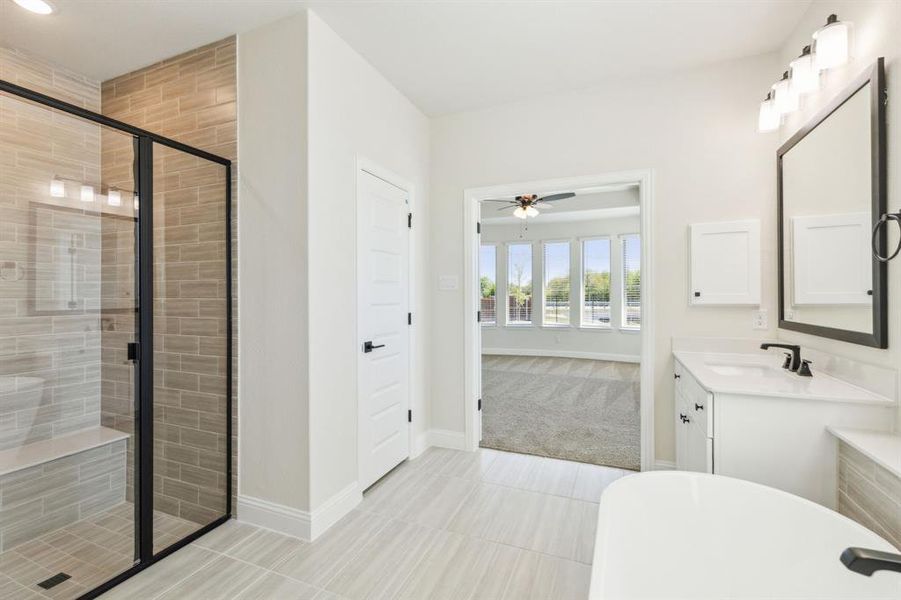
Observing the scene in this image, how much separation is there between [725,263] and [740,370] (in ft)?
2.47

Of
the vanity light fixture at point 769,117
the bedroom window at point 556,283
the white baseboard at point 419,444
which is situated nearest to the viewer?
the vanity light fixture at point 769,117

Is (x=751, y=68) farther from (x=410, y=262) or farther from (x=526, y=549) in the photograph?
(x=526, y=549)

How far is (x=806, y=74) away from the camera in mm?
1967

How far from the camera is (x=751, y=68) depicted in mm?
2664

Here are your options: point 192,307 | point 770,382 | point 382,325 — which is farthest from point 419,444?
point 770,382

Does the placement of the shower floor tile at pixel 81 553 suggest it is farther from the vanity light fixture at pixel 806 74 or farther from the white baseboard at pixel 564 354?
the white baseboard at pixel 564 354

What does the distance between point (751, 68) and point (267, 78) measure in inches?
122

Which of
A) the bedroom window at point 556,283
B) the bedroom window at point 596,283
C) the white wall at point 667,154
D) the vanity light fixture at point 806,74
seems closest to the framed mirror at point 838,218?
the vanity light fixture at point 806,74

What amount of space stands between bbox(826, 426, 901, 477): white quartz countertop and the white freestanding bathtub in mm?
229

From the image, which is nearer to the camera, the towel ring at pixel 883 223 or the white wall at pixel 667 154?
the towel ring at pixel 883 223

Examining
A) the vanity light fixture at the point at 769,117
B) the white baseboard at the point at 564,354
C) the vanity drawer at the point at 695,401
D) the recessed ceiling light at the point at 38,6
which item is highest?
the recessed ceiling light at the point at 38,6

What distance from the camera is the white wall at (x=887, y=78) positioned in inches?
59.9

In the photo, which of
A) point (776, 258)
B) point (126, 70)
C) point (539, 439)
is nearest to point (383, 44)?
point (126, 70)

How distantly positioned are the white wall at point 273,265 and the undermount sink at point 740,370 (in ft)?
7.65
